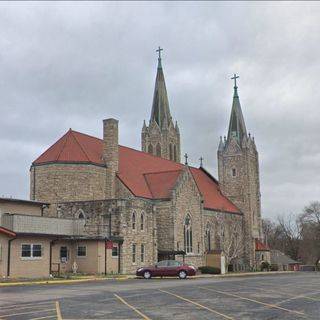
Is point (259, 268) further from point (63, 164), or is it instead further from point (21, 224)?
point (21, 224)

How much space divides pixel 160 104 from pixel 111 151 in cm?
3177

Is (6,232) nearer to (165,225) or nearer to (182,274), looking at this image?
(182,274)

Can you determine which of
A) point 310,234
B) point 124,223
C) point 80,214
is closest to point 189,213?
point 124,223

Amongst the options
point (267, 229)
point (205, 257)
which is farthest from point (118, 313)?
point (267, 229)

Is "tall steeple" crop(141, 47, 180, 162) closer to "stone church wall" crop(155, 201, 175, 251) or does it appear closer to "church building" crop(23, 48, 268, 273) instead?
"church building" crop(23, 48, 268, 273)

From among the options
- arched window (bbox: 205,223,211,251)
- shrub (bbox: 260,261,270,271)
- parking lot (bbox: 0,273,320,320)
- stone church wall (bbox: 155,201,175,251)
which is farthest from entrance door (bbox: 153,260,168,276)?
shrub (bbox: 260,261,270,271)

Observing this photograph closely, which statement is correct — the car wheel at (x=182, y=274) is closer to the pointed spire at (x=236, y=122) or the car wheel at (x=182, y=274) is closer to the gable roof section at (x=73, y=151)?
the gable roof section at (x=73, y=151)

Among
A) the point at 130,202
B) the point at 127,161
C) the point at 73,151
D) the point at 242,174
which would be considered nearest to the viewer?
the point at 130,202

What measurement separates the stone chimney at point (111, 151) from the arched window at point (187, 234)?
8.15 m

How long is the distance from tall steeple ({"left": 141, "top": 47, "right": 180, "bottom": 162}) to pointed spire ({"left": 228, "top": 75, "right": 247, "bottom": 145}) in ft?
32.0

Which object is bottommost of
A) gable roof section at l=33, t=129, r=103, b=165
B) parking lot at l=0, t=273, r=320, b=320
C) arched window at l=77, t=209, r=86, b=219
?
parking lot at l=0, t=273, r=320, b=320

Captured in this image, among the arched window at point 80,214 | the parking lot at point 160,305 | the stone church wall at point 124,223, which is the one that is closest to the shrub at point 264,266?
the stone church wall at point 124,223

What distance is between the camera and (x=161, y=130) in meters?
80.2

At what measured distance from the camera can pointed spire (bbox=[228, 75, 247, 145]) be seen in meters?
75.2
